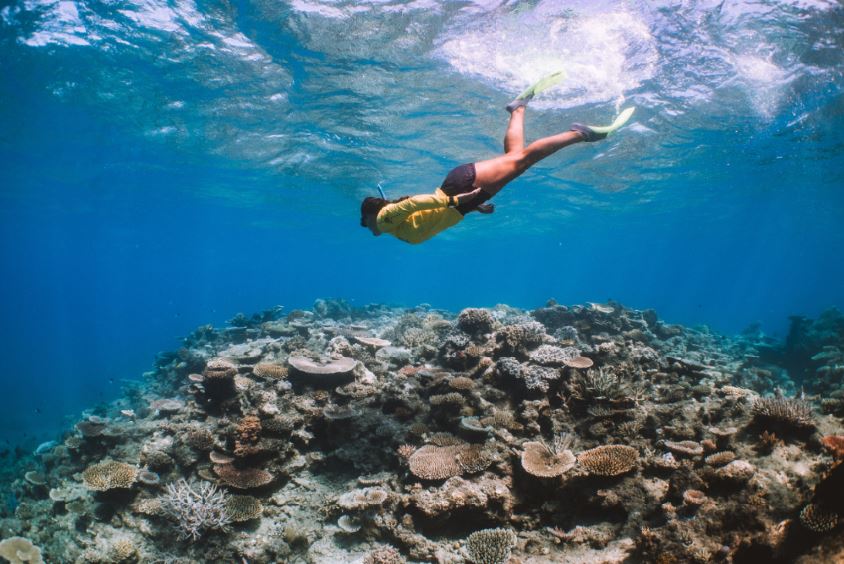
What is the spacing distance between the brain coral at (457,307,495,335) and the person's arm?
4405mm

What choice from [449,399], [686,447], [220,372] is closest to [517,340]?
[449,399]

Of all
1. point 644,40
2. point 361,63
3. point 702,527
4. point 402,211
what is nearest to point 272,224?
point 361,63

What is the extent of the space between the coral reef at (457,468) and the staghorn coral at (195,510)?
0.09 feet

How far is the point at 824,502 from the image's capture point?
3.69m

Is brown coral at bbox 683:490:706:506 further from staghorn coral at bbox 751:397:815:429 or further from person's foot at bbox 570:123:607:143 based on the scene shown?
person's foot at bbox 570:123:607:143

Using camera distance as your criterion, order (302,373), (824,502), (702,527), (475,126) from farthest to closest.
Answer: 1. (475,126)
2. (302,373)
3. (702,527)
4. (824,502)

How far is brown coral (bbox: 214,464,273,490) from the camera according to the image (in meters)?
6.06

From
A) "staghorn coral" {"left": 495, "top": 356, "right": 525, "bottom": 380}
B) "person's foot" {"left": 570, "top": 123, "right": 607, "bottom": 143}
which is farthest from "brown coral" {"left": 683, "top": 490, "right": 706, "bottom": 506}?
"person's foot" {"left": 570, "top": 123, "right": 607, "bottom": 143}

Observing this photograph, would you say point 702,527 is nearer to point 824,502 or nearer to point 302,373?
point 824,502

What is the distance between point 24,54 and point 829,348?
3189 cm

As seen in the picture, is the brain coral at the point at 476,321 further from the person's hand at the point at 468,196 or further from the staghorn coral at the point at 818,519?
the staghorn coral at the point at 818,519

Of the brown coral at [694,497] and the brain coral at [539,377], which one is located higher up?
the brown coral at [694,497]

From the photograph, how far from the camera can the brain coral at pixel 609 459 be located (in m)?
4.97

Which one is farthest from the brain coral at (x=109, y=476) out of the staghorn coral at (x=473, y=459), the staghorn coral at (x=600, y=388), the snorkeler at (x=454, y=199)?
the staghorn coral at (x=600, y=388)
